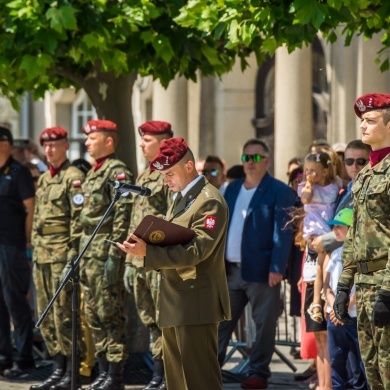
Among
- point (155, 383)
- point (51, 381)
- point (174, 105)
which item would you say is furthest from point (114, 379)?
point (174, 105)

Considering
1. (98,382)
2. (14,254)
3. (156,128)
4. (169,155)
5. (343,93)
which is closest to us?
(169,155)

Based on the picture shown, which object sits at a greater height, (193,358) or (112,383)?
(193,358)

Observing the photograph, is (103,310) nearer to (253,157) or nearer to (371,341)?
(253,157)

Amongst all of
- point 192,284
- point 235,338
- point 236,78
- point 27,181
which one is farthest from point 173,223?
point 236,78

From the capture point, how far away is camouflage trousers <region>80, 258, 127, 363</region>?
11.1 m

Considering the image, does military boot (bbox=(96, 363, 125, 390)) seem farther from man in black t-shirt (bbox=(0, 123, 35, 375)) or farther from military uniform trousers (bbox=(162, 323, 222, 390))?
military uniform trousers (bbox=(162, 323, 222, 390))

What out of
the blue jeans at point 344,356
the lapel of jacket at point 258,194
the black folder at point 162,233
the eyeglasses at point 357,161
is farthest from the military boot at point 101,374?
the black folder at point 162,233

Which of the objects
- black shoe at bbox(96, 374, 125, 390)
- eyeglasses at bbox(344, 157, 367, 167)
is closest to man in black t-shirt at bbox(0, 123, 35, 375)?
black shoe at bbox(96, 374, 125, 390)

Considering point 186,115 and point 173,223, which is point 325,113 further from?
point 173,223

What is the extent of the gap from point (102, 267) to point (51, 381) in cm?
114

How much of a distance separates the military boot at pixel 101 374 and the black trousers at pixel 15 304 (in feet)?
4.71

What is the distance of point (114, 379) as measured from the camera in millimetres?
11102

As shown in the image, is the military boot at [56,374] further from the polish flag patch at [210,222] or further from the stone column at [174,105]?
the stone column at [174,105]

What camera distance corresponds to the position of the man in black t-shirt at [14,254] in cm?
1234
